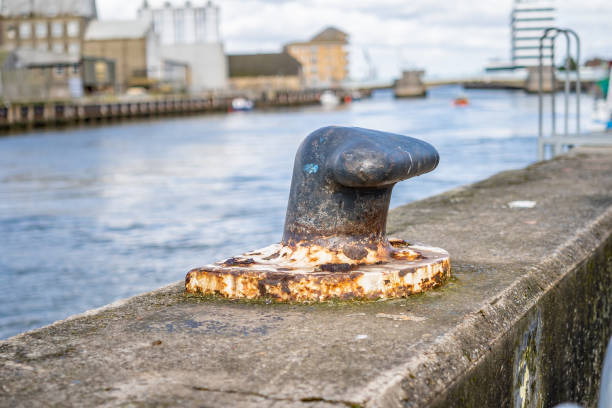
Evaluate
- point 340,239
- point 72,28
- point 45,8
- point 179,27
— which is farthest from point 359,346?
point 179,27

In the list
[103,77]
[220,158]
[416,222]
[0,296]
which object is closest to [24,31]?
[103,77]

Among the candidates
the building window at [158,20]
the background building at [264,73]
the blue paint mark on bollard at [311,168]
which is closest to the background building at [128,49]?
the building window at [158,20]

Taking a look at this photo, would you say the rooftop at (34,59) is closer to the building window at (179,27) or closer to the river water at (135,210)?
the building window at (179,27)

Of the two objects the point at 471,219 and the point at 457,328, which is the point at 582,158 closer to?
the point at 471,219

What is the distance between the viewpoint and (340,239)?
9.02 feet

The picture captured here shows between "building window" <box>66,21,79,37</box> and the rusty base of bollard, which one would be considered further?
"building window" <box>66,21,79,37</box>

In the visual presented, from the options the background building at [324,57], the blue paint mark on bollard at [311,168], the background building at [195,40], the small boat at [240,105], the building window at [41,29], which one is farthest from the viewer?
the background building at [324,57]

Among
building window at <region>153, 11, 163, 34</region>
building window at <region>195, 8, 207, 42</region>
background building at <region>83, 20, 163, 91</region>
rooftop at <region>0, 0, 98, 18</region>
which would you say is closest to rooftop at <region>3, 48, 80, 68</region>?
background building at <region>83, 20, 163, 91</region>

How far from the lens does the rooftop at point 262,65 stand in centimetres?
12838

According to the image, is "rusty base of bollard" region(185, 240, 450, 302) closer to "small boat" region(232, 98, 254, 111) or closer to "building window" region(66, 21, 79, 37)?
"small boat" region(232, 98, 254, 111)

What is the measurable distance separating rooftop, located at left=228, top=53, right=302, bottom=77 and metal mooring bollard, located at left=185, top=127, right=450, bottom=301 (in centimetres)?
12562

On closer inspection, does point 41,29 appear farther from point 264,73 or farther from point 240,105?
point 264,73

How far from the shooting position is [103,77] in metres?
83.2

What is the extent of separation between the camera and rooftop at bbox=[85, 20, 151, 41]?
90.5 metres
